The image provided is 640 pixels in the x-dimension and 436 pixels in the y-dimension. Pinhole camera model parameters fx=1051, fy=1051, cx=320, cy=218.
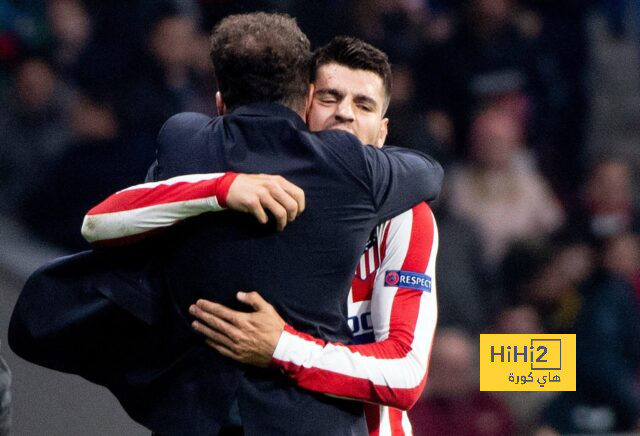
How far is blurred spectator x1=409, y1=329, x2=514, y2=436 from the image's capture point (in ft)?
13.0

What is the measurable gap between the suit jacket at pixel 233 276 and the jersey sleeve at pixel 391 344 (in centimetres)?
4

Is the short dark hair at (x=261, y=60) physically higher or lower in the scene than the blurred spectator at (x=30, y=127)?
higher

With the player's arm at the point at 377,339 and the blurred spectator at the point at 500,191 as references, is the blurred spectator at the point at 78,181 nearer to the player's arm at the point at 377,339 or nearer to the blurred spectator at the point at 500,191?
the blurred spectator at the point at 500,191

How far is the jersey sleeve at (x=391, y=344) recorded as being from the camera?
5.82 feet

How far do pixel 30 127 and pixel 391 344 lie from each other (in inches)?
96.4

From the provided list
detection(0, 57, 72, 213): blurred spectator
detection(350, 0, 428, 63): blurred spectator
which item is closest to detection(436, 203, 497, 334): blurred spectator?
detection(350, 0, 428, 63): blurred spectator

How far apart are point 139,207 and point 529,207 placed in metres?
2.72

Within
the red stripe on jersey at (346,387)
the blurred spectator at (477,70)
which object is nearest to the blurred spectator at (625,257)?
the blurred spectator at (477,70)

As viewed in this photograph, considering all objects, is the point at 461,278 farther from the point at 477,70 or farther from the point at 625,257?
the point at 477,70

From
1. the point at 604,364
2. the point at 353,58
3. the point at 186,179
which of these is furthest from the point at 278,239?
the point at 604,364

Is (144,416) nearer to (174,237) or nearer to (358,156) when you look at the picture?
(174,237)

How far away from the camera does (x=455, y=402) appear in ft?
13.1

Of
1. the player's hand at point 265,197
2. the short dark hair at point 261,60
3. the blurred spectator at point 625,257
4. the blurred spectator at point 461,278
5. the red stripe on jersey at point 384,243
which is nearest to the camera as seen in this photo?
the player's hand at point 265,197

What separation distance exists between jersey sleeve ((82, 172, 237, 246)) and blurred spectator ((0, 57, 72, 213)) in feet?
7.27
